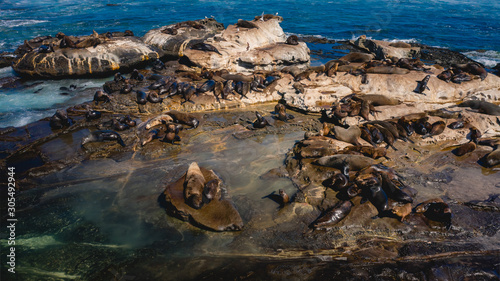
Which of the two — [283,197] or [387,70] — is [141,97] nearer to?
[283,197]

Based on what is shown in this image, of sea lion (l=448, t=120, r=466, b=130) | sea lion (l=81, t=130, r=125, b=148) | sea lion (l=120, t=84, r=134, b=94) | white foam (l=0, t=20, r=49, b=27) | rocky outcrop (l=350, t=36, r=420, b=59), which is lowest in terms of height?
sea lion (l=81, t=130, r=125, b=148)

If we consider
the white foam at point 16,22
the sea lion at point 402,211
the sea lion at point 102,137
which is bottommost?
the sea lion at point 402,211

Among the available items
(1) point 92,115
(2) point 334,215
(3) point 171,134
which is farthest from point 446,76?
(1) point 92,115

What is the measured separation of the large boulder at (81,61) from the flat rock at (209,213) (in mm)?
10717

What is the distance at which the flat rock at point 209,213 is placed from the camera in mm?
5367

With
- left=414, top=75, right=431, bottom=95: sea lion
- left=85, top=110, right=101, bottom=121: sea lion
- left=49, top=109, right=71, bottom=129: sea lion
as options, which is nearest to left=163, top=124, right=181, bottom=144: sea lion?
left=85, top=110, right=101, bottom=121: sea lion

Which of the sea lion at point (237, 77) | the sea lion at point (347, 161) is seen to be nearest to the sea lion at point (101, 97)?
the sea lion at point (237, 77)

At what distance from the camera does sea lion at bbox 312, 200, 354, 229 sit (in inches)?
214

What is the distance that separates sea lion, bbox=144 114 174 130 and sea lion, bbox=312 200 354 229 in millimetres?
5810

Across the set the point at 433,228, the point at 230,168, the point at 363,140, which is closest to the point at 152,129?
the point at 230,168

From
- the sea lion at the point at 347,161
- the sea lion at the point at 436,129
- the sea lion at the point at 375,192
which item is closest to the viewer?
the sea lion at the point at 375,192

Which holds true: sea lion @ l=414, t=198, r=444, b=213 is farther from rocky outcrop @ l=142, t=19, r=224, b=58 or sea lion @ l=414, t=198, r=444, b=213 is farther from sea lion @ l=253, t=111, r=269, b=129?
rocky outcrop @ l=142, t=19, r=224, b=58

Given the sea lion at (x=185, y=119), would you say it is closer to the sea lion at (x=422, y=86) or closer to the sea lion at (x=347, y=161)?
the sea lion at (x=347, y=161)

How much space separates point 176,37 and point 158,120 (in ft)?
31.7
